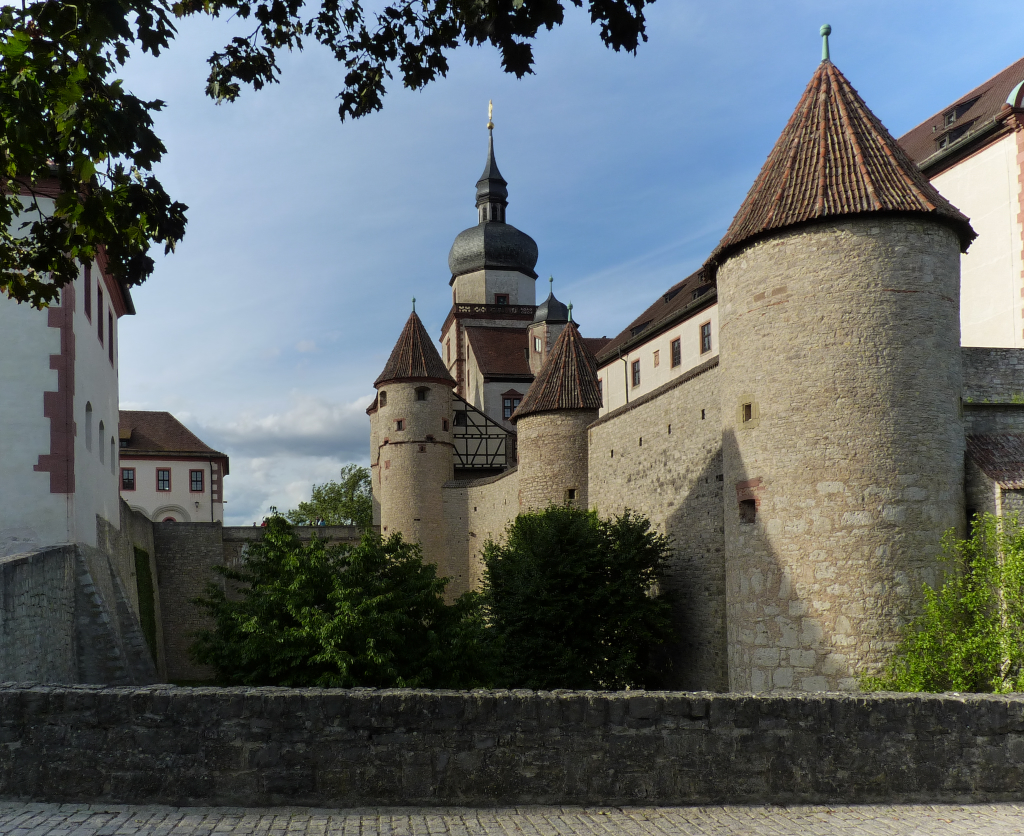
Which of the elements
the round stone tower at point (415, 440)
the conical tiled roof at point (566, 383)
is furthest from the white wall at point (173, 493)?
the conical tiled roof at point (566, 383)

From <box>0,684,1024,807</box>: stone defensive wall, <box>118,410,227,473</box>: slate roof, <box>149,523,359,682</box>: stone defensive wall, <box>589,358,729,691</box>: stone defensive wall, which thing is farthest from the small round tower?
<box>0,684,1024,807</box>: stone defensive wall

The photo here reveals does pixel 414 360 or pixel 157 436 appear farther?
pixel 157 436

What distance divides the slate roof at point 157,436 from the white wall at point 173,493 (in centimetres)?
59

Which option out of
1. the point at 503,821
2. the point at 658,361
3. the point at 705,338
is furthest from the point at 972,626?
the point at 658,361

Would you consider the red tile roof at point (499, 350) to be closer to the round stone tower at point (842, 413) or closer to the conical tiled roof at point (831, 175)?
the conical tiled roof at point (831, 175)

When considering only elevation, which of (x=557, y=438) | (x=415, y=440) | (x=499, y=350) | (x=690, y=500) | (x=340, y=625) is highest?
(x=499, y=350)

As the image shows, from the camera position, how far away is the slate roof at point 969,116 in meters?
24.8

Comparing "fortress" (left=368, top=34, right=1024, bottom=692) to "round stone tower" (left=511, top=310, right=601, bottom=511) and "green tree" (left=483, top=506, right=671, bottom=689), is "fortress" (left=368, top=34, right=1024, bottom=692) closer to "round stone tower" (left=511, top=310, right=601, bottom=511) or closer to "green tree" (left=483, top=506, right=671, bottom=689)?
"green tree" (left=483, top=506, right=671, bottom=689)

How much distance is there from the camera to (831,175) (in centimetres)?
1576

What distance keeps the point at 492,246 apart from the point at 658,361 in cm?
2991

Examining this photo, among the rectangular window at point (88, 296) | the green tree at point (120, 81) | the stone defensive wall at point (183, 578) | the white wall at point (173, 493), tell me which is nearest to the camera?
the green tree at point (120, 81)

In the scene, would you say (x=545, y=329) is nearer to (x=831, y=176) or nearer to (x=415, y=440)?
(x=415, y=440)

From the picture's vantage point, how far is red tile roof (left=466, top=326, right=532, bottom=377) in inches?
2157

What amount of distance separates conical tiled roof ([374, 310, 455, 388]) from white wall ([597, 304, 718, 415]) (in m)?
6.73
